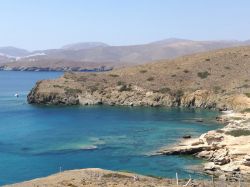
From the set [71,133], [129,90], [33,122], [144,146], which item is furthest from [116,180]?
[129,90]

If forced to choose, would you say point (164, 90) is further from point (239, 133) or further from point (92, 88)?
point (239, 133)

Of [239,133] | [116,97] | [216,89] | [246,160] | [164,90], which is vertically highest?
[216,89]

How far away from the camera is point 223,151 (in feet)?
194

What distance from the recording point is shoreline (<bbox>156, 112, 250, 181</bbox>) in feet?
175

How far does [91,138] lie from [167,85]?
168 ft

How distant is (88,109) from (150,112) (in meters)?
14.6

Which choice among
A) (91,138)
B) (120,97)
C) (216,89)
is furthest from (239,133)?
(120,97)

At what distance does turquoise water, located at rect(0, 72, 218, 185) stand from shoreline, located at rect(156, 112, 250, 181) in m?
1.89

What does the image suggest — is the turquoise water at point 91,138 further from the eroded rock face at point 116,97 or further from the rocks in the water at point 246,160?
the eroded rock face at point 116,97

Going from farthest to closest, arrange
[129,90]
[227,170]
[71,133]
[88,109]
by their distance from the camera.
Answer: [129,90] < [88,109] < [71,133] < [227,170]

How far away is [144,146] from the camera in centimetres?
6844

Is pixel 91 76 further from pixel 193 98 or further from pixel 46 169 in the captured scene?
pixel 46 169

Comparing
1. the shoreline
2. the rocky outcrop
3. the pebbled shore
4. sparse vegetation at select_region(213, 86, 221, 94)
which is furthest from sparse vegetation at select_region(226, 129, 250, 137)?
sparse vegetation at select_region(213, 86, 221, 94)

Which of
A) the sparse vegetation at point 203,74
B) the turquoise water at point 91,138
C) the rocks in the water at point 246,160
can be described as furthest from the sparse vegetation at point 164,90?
the rocks in the water at point 246,160
